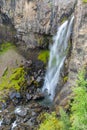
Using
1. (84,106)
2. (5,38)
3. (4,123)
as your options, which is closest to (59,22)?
(5,38)

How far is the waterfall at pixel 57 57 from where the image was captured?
45431mm

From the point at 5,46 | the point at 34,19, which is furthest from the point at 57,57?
the point at 5,46

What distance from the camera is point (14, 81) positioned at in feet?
163

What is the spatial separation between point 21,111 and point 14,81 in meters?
8.64

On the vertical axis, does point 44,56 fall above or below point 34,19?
below

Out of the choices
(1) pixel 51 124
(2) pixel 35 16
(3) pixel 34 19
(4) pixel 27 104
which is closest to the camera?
(1) pixel 51 124

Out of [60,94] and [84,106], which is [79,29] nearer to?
[60,94]

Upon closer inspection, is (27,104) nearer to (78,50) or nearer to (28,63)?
(28,63)

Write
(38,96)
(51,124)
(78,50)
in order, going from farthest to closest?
(38,96), (78,50), (51,124)

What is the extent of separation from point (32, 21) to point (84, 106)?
28353mm

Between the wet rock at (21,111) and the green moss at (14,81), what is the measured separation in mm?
5230

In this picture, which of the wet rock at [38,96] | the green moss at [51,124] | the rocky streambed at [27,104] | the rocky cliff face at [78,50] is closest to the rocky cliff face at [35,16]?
the rocky streambed at [27,104]

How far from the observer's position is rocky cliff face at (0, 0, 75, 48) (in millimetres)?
47562

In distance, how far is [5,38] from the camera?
190 feet
